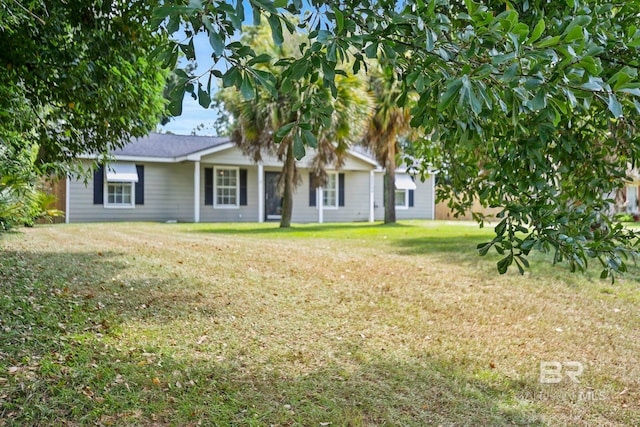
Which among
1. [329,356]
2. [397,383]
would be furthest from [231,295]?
[397,383]

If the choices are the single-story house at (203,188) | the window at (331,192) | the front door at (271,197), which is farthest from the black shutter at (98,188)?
the window at (331,192)

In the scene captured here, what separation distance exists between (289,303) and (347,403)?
2.22 m

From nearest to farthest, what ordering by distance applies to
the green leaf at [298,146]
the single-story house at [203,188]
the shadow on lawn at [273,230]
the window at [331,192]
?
1. the green leaf at [298,146]
2. the shadow on lawn at [273,230]
3. the single-story house at [203,188]
4. the window at [331,192]

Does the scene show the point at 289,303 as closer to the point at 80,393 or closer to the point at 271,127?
the point at 80,393

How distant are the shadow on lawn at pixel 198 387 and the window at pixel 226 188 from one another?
582 inches

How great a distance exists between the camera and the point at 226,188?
63.8ft

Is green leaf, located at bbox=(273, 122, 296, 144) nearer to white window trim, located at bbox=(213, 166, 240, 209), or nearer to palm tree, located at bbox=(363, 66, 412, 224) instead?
palm tree, located at bbox=(363, 66, 412, 224)

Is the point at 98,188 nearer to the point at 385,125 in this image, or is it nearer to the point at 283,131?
the point at 385,125

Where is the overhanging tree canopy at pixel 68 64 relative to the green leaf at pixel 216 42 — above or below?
above

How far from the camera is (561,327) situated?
5.00 metres

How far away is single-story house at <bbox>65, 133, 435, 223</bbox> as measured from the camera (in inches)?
682

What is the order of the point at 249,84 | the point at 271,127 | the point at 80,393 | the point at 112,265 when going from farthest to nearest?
the point at 271,127, the point at 112,265, the point at 80,393, the point at 249,84

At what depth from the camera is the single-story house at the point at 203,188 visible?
17.3 meters

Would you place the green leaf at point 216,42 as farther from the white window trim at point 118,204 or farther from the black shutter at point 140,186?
the black shutter at point 140,186
